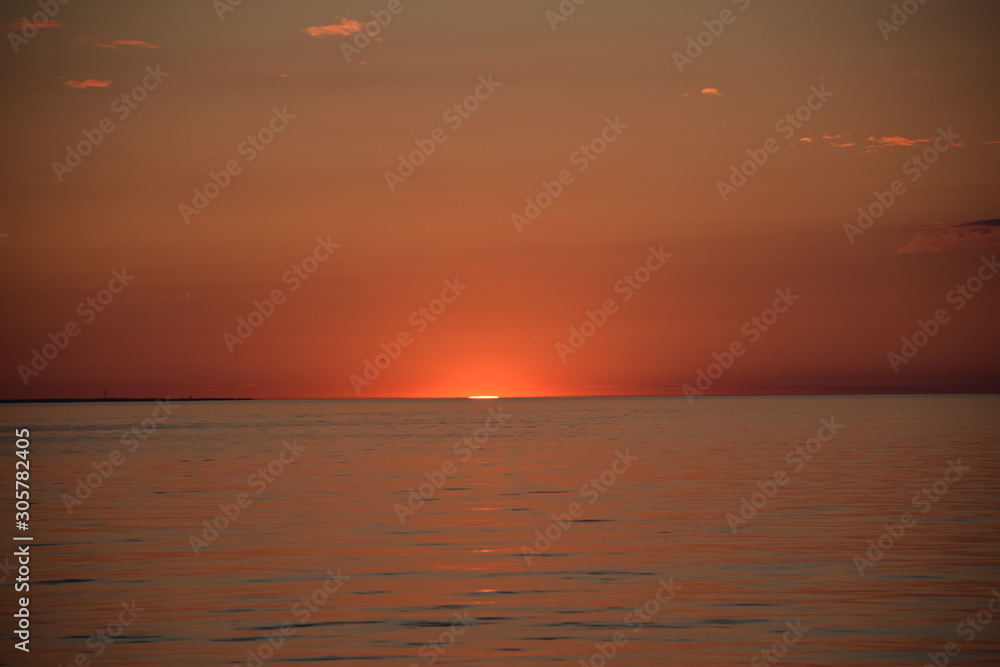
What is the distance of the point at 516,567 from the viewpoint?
78.8ft

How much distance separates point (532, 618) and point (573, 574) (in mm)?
4149

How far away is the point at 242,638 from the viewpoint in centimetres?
1778

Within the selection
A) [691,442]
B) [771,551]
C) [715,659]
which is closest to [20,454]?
[691,442]

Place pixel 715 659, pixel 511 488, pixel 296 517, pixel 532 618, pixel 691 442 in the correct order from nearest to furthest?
pixel 715 659 → pixel 532 618 → pixel 296 517 → pixel 511 488 → pixel 691 442

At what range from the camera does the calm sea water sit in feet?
56.9

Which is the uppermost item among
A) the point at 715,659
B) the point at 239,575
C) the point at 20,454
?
the point at 20,454

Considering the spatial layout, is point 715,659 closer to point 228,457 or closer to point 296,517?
point 296,517

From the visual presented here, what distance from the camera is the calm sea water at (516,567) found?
56.9ft

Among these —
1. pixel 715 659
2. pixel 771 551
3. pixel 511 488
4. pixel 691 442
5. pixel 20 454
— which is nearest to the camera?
pixel 715 659

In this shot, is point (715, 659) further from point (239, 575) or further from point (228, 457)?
point (228, 457)

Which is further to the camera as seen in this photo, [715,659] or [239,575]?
[239,575]

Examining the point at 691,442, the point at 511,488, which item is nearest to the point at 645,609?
the point at 511,488

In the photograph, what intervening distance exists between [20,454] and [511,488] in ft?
123

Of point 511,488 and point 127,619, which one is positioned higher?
point 511,488
